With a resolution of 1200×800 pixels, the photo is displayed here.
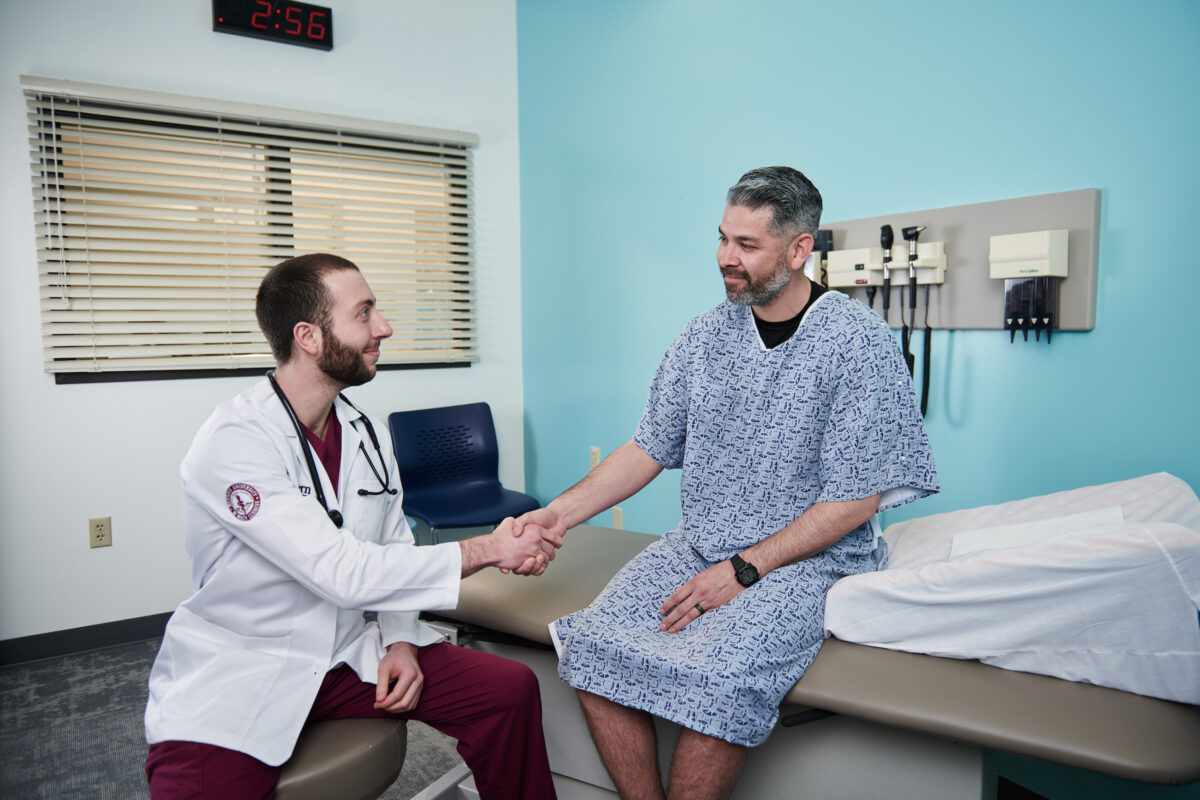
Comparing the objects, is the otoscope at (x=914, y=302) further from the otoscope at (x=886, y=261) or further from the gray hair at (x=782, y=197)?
the gray hair at (x=782, y=197)

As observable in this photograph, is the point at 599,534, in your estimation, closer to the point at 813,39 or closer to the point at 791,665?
the point at 791,665

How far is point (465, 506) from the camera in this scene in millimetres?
3061

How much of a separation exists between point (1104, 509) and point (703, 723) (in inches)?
34.5

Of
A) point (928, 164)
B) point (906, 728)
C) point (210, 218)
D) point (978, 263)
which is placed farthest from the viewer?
point (210, 218)

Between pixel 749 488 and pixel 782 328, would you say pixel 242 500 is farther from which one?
pixel 782 328

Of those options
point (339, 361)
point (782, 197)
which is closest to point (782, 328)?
point (782, 197)

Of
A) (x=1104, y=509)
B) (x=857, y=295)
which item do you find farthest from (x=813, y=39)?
(x=1104, y=509)

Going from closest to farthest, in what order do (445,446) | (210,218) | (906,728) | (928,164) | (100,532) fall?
(906,728) → (928,164) → (100,532) → (210,218) → (445,446)

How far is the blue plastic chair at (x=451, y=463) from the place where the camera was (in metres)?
3.08

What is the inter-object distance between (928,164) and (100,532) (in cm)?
311

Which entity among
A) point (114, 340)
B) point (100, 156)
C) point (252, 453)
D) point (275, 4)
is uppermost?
point (275, 4)

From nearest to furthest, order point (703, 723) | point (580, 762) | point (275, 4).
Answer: point (703, 723), point (580, 762), point (275, 4)

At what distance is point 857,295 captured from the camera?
7.13 feet

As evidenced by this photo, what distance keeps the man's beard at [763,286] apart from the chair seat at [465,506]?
5.12 feet
